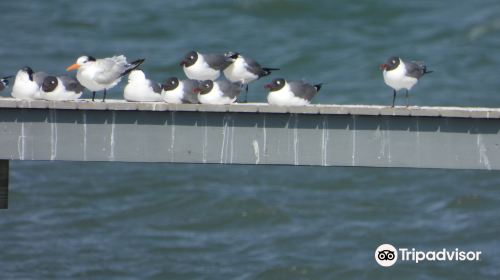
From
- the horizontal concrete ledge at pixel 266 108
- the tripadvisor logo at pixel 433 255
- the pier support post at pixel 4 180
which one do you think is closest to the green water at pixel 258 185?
Answer: the tripadvisor logo at pixel 433 255

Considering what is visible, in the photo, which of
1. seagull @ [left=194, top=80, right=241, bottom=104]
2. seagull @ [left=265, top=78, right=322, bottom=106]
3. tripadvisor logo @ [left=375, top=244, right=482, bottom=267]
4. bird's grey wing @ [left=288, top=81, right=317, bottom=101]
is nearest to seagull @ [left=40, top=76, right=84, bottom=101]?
seagull @ [left=194, top=80, right=241, bottom=104]

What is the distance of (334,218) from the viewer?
31281 mm

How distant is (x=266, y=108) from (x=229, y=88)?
1450 mm

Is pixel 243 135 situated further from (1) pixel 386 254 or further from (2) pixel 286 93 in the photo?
(1) pixel 386 254

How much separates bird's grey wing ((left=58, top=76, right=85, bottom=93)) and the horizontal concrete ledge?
110 centimetres

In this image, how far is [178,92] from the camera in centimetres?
1884

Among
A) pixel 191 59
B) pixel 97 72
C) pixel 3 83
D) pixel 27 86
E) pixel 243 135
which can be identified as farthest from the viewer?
pixel 191 59

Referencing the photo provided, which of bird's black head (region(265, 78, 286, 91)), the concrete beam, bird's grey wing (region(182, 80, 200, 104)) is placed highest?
bird's black head (region(265, 78, 286, 91))

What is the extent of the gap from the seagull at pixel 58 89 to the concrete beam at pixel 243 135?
2.79ft

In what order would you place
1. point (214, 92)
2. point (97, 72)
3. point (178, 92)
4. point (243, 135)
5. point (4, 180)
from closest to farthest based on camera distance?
point (243, 135)
point (214, 92)
point (178, 92)
point (97, 72)
point (4, 180)

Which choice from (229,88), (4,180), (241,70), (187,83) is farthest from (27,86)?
(241,70)

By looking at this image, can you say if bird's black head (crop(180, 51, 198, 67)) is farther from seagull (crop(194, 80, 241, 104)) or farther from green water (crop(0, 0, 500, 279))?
green water (crop(0, 0, 500, 279))

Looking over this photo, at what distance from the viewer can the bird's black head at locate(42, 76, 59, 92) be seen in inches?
733

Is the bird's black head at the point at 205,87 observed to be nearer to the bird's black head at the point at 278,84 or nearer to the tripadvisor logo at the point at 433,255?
the bird's black head at the point at 278,84
